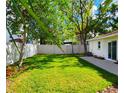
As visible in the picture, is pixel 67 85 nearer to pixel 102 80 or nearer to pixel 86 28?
pixel 102 80

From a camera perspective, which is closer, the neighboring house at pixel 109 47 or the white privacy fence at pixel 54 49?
the neighboring house at pixel 109 47

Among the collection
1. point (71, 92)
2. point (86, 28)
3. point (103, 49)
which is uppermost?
point (86, 28)

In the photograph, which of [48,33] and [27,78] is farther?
[27,78]

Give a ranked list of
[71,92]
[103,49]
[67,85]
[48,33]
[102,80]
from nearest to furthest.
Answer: [48,33] < [71,92] < [67,85] < [102,80] < [103,49]

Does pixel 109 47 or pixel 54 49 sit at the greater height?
pixel 109 47

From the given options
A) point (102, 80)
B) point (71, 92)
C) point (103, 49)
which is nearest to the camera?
point (71, 92)

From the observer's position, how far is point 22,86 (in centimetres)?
786

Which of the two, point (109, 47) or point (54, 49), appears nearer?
point (109, 47)

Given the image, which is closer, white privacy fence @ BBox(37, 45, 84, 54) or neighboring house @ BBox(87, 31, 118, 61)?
neighboring house @ BBox(87, 31, 118, 61)

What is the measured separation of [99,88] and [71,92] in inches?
39.1

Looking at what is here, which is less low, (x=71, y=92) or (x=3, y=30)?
(x=3, y=30)

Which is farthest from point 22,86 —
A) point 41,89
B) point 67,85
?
point 67,85

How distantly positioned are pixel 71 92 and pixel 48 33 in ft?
21.6

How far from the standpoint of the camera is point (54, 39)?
70cm
